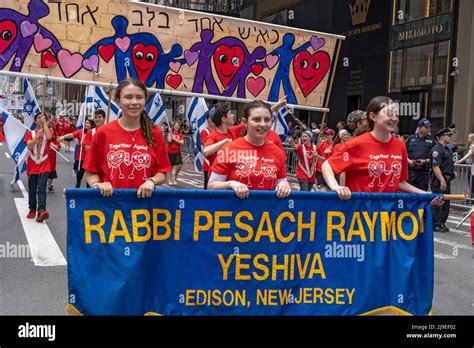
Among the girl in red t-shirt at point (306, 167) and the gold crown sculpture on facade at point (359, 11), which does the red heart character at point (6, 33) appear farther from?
the gold crown sculpture on facade at point (359, 11)

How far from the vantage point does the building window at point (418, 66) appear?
2272cm

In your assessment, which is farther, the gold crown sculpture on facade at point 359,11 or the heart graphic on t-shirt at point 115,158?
the gold crown sculpture on facade at point 359,11

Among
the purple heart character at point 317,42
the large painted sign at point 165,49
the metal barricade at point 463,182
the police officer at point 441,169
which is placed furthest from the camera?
the metal barricade at point 463,182

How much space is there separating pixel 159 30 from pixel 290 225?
396 cm

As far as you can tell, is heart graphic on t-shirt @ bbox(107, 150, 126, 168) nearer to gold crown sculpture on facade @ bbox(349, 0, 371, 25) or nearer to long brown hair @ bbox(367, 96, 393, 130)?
long brown hair @ bbox(367, 96, 393, 130)

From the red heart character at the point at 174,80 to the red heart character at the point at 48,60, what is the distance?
136 cm

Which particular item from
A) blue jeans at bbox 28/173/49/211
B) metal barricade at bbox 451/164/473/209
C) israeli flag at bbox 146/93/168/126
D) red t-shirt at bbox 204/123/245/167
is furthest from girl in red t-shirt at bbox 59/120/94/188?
metal barricade at bbox 451/164/473/209

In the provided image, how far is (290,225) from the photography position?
4250 millimetres

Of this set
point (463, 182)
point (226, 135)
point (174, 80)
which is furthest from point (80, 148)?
point (463, 182)

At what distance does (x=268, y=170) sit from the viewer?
445 centimetres

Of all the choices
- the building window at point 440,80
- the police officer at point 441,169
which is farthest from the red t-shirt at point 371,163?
the building window at point 440,80
